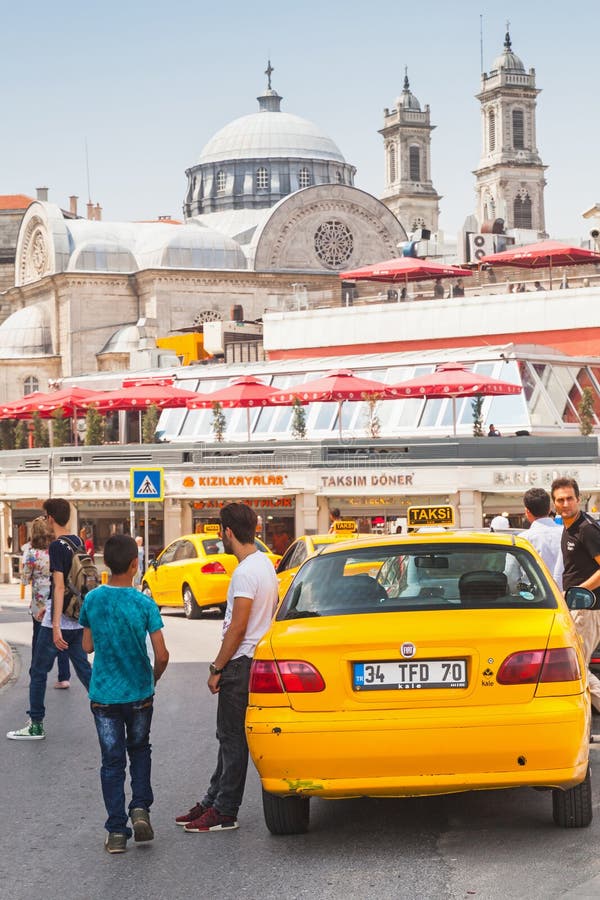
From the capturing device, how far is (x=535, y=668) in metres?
7.13

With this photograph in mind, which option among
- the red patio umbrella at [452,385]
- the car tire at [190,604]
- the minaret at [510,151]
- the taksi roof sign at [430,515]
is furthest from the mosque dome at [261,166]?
the taksi roof sign at [430,515]

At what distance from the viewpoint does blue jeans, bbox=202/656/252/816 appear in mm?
7922

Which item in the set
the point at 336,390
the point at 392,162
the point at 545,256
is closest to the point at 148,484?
the point at 336,390

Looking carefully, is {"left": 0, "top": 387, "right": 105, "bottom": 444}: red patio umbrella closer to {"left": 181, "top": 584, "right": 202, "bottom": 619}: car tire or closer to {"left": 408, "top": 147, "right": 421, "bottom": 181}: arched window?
{"left": 181, "top": 584, "right": 202, "bottom": 619}: car tire

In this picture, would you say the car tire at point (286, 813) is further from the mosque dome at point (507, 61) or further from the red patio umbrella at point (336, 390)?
the mosque dome at point (507, 61)

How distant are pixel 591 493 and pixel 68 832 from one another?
27.8m

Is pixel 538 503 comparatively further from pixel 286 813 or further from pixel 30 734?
pixel 286 813

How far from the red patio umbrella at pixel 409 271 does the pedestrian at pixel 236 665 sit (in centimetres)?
4377

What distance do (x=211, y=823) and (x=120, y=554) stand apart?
4.65 ft

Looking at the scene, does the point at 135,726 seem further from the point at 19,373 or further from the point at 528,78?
the point at 528,78

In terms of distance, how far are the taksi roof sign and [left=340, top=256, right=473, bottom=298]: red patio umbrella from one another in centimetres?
3307

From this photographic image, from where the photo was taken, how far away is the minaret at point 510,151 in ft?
397

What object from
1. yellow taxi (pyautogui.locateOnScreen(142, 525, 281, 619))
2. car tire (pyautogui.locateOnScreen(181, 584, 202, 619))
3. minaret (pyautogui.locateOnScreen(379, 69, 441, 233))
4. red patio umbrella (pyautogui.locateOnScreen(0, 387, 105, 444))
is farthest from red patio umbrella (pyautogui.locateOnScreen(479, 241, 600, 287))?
minaret (pyautogui.locateOnScreen(379, 69, 441, 233))

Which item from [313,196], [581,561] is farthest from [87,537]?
[313,196]
